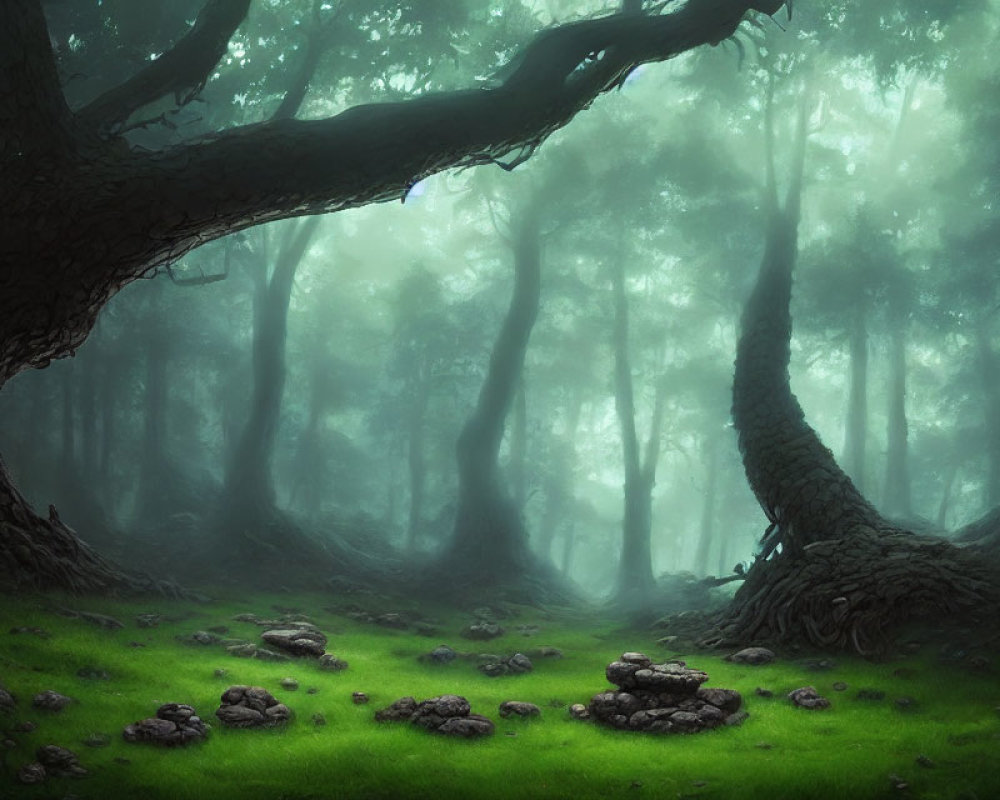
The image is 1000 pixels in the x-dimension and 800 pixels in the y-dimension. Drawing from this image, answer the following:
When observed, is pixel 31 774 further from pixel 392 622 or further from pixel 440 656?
pixel 392 622

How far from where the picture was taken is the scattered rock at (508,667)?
10365mm

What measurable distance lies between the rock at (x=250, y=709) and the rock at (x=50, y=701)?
1.30 metres

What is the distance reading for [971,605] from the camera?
9.16 m

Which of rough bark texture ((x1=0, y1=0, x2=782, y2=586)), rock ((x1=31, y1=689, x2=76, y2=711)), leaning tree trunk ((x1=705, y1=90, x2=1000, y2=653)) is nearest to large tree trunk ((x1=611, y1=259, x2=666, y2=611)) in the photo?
leaning tree trunk ((x1=705, y1=90, x2=1000, y2=653))

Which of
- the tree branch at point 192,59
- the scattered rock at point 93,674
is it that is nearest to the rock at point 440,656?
the scattered rock at point 93,674

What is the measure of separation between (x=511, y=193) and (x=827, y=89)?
1439cm

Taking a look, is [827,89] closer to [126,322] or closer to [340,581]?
[340,581]

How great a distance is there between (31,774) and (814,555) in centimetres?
1046

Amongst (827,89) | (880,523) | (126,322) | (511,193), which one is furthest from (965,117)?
(126,322)

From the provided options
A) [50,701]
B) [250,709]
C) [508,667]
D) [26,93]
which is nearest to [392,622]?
[508,667]

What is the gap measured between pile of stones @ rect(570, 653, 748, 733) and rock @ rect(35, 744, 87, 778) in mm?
4489

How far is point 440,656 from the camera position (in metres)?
11.1

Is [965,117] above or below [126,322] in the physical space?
above

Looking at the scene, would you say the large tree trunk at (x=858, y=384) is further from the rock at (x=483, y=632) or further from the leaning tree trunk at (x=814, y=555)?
the rock at (x=483, y=632)
